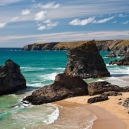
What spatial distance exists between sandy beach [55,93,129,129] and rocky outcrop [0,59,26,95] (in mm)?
11211

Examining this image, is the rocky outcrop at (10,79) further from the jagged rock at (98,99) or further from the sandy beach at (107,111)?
the jagged rock at (98,99)

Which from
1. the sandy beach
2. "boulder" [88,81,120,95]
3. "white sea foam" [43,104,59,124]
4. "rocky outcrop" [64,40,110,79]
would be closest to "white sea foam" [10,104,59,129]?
"white sea foam" [43,104,59,124]

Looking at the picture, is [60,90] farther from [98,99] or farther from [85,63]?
[85,63]

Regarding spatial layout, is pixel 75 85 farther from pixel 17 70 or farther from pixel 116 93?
pixel 17 70

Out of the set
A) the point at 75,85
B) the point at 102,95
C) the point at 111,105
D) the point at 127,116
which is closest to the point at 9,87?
the point at 75,85

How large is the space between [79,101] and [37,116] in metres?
7.24

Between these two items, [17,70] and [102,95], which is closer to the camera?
[102,95]

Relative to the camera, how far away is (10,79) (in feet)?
145

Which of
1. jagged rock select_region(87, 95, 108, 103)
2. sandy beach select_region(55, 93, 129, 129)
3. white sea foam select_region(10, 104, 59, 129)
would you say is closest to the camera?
sandy beach select_region(55, 93, 129, 129)

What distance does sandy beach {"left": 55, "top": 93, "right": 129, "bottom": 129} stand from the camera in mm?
25359

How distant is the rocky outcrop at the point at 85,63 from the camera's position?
202ft

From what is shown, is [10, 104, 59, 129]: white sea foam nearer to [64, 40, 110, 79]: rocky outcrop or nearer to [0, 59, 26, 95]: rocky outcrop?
[0, 59, 26, 95]: rocky outcrop

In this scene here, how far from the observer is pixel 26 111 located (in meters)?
31.1

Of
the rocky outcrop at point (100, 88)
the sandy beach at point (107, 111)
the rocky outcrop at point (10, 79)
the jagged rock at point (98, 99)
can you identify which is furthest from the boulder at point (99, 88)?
the rocky outcrop at point (10, 79)
